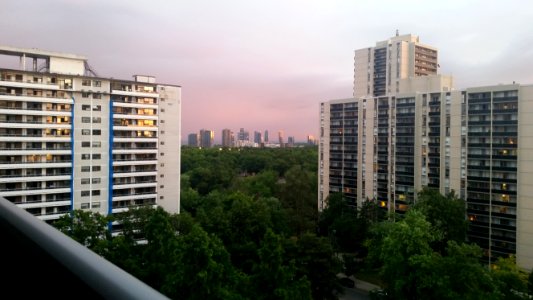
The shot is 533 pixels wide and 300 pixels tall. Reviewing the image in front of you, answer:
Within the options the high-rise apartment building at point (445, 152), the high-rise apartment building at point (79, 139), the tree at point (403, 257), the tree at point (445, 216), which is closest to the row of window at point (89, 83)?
the high-rise apartment building at point (79, 139)

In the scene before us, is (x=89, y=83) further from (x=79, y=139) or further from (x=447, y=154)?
(x=447, y=154)

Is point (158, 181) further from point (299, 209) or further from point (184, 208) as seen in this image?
point (299, 209)

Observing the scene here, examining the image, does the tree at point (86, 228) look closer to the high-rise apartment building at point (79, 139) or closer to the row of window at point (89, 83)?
Result: the high-rise apartment building at point (79, 139)

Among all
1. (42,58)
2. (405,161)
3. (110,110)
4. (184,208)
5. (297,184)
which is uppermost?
(42,58)

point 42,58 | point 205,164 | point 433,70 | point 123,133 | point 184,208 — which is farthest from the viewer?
point 433,70

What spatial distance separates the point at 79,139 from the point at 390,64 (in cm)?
3163

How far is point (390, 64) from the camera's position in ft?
138

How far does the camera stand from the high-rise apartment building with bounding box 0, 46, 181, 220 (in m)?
20.0

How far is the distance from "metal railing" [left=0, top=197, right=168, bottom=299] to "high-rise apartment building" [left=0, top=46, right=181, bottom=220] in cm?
2159

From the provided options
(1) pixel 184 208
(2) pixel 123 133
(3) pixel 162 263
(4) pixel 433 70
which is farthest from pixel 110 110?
(4) pixel 433 70

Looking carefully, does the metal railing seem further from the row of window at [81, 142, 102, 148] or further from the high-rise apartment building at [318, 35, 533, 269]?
the row of window at [81, 142, 102, 148]

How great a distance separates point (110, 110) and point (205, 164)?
696 inches

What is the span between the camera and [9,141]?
1969cm

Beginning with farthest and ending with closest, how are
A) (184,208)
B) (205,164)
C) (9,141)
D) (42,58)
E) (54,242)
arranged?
1. (205,164)
2. (184,208)
3. (42,58)
4. (9,141)
5. (54,242)
